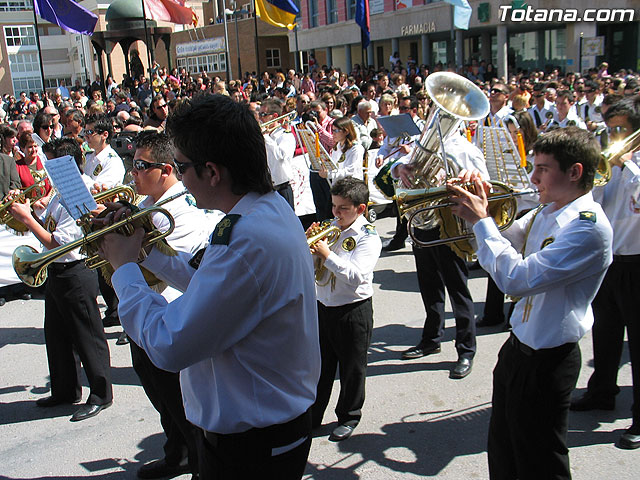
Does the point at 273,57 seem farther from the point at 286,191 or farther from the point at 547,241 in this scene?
the point at 547,241

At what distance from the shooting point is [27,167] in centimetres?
759

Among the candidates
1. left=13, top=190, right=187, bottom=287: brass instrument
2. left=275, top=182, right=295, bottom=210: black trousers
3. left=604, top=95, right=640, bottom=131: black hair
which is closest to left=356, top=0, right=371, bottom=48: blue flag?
left=275, top=182, right=295, bottom=210: black trousers

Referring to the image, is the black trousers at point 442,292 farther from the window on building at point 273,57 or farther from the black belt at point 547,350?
the window on building at point 273,57

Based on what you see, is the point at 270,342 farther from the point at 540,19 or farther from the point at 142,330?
the point at 540,19

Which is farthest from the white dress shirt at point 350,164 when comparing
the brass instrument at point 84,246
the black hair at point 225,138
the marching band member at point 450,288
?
the black hair at point 225,138

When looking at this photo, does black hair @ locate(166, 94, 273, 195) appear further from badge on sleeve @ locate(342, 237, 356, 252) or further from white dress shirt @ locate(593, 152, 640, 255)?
white dress shirt @ locate(593, 152, 640, 255)

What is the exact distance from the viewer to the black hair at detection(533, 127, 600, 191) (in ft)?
8.32

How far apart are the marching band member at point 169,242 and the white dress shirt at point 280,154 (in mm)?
3907

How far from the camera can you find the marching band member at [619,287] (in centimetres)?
359

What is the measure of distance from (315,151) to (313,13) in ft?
117

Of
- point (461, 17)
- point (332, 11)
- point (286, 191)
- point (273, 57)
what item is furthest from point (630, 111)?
point (273, 57)

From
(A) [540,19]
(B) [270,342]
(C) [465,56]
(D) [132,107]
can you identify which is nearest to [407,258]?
(B) [270,342]

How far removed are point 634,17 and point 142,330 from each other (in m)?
31.2

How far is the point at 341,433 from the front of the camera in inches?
151
